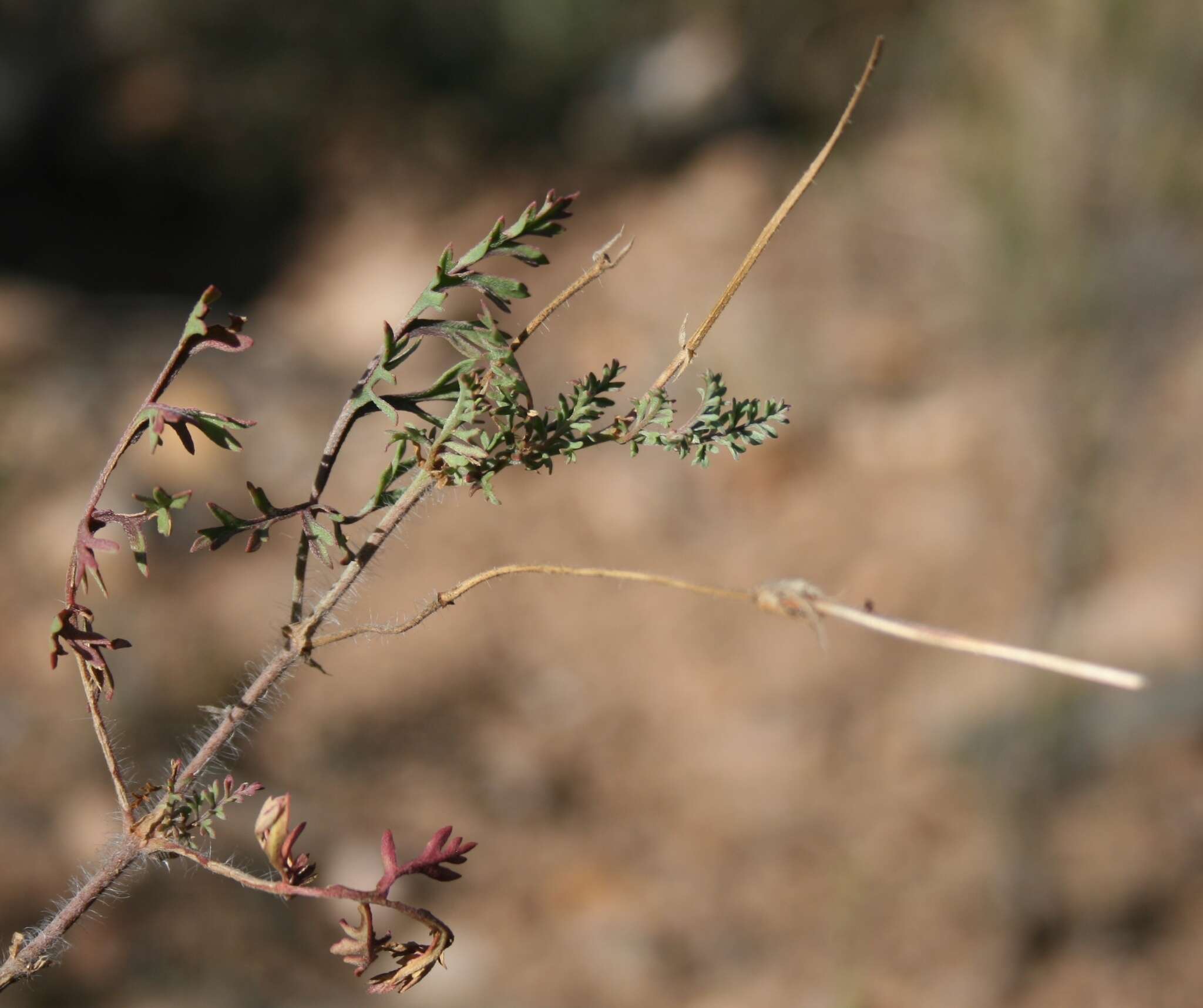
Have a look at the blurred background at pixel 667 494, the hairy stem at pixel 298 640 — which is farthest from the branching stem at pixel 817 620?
the blurred background at pixel 667 494

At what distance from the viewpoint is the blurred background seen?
404 centimetres

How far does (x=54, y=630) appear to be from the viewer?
70 centimetres

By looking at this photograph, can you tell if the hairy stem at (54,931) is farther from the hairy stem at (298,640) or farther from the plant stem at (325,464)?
the plant stem at (325,464)

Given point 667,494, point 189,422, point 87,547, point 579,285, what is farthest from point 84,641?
point 667,494

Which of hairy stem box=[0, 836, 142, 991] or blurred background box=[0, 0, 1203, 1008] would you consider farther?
blurred background box=[0, 0, 1203, 1008]

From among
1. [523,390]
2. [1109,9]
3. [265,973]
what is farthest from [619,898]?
[523,390]

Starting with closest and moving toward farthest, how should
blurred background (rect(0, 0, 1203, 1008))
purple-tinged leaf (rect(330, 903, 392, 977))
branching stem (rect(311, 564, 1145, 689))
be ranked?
1. branching stem (rect(311, 564, 1145, 689))
2. purple-tinged leaf (rect(330, 903, 392, 977))
3. blurred background (rect(0, 0, 1203, 1008))

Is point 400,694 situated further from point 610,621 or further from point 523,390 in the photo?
point 523,390

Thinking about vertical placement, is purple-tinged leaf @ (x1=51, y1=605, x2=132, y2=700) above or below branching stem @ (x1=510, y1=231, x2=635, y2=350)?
below

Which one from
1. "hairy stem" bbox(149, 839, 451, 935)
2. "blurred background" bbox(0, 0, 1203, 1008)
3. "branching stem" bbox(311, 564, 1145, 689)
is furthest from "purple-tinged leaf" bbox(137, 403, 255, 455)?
"blurred background" bbox(0, 0, 1203, 1008)

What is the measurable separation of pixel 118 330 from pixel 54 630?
728 centimetres

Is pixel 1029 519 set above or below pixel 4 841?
above

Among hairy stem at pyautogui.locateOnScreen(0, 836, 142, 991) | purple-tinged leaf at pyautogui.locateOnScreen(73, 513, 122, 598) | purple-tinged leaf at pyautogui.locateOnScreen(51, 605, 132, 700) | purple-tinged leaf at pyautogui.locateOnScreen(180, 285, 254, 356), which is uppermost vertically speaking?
purple-tinged leaf at pyautogui.locateOnScreen(180, 285, 254, 356)

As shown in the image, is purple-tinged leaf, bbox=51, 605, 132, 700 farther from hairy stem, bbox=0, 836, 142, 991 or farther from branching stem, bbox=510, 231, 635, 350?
branching stem, bbox=510, 231, 635, 350
